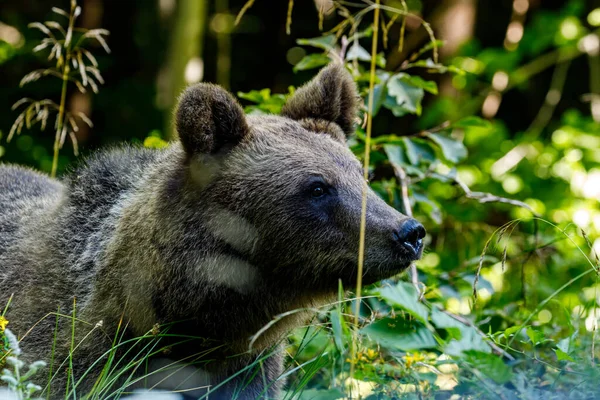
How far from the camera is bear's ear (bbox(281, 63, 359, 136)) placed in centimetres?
438

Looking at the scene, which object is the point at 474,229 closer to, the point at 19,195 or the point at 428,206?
the point at 428,206

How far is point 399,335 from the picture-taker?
2869 millimetres

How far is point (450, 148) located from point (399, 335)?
264cm

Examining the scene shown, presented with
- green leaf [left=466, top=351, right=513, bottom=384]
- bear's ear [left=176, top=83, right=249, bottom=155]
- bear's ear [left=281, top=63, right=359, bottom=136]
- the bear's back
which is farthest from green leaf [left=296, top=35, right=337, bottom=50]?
green leaf [left=466, top=351, right=513, bottom=384]

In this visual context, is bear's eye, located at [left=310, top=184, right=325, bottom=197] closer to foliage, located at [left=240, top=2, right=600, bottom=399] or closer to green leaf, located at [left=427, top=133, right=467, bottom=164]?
foliage, located at [left=240, top=2, right=600, bottom=399]

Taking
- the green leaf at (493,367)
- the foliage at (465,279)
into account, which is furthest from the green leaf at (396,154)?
the green leaf at (493,367)

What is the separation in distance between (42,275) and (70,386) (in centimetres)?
70

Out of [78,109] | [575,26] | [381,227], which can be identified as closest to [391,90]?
[381,227]

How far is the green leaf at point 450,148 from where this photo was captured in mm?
5195

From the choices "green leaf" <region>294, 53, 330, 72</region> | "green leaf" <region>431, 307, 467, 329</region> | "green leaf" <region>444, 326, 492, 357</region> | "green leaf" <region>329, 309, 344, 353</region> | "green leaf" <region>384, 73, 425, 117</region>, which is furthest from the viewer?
"green leaf" <region>294, 53, 330, 72</region>

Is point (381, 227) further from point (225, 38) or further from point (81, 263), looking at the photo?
point (225, 38)

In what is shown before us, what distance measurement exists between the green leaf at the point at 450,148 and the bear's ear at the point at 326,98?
98 cm

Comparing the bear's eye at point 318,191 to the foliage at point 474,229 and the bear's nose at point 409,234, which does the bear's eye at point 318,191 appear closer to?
the bear's nose at point 409,234

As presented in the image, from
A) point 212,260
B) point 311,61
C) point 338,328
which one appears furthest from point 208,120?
point 311,61
